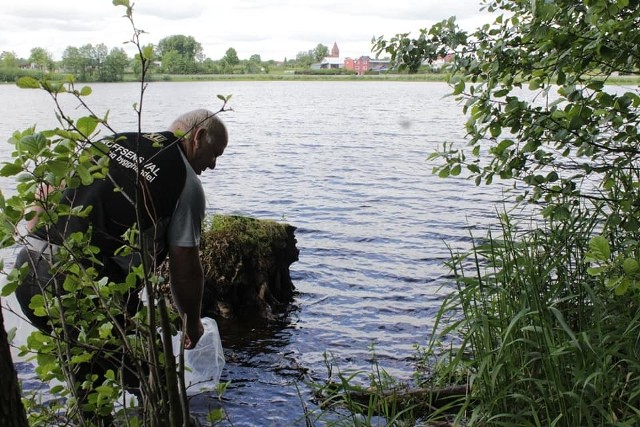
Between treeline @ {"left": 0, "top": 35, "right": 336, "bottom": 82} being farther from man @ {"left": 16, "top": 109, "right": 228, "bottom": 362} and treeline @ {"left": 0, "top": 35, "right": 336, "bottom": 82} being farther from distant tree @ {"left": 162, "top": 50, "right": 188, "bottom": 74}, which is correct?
man @ {"left": 16, "top": 109, "right": 228, "bottom": 362}

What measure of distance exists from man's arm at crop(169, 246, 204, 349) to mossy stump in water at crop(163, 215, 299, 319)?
332 cm

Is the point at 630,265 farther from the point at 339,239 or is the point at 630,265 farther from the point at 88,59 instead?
the point at 88,59

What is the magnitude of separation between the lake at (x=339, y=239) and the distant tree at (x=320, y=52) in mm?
133639

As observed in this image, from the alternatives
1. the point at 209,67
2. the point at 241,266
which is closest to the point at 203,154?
the point at 241,266

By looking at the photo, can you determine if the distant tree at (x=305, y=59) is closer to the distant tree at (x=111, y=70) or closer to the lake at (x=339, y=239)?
the distant tree at (x=111, y=70)

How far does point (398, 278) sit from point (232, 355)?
3861mm

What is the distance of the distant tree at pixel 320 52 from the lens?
533 feet

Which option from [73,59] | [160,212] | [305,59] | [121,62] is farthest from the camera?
[305,59]

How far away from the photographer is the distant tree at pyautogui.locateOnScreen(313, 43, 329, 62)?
162375mm

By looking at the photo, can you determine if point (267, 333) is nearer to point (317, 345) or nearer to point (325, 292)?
point (317, 345)

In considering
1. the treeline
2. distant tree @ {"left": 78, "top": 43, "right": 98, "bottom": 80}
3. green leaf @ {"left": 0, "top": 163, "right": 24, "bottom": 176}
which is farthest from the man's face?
distant tree @ {"left": 78, "top": 43, "right": 98, "bottom": 80}

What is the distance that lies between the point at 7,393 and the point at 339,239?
11102 millimetres

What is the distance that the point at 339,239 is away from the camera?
12.9 m

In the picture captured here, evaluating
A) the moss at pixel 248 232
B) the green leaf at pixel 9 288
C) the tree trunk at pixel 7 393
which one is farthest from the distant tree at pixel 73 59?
the tree trunk at pixel 7 393
